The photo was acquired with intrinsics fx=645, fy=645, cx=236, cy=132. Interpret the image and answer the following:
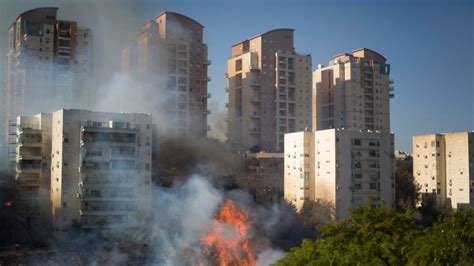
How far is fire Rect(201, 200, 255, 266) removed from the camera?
30438 millimetres

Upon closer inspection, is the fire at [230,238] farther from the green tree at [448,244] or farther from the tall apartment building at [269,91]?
the tall apartment building at [269,91]

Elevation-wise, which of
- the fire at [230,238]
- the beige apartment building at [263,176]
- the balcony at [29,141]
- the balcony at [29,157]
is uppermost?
the balcony at [29,141]

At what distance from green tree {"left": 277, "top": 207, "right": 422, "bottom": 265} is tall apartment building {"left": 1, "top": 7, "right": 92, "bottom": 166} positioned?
81.5ft

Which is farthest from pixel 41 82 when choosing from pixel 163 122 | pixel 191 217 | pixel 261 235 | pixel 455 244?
pixel 455 244

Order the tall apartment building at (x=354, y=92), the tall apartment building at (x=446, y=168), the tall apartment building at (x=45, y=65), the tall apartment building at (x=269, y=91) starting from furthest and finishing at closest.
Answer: the tall apartment building at (x=354, y=92), the tall apartment building at (x=269, y=91), the tall apartment building at (x=446, y=168), the tall apartment building at (x=45, y=65)

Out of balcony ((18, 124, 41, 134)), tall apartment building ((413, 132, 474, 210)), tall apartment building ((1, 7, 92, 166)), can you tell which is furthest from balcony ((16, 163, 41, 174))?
tall apartment building ((413, 132, 474, 210))

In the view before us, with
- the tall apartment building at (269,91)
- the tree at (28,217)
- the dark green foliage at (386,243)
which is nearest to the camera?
the dark green foliage at (386,243)

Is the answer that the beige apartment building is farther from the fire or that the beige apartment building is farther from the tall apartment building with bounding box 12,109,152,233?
the tall apartment building with bounding box 12,109,152,233

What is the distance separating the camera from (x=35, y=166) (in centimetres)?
3222

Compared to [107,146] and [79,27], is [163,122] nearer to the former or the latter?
[79,27]

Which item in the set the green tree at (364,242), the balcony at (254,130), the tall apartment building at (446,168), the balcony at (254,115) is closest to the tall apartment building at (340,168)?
the tall apartment building at (446,168)

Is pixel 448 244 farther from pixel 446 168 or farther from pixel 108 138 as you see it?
pixel 446 168

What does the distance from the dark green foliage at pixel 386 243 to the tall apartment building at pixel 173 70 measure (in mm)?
25020

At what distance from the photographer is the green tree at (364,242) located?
1664 centimetres
